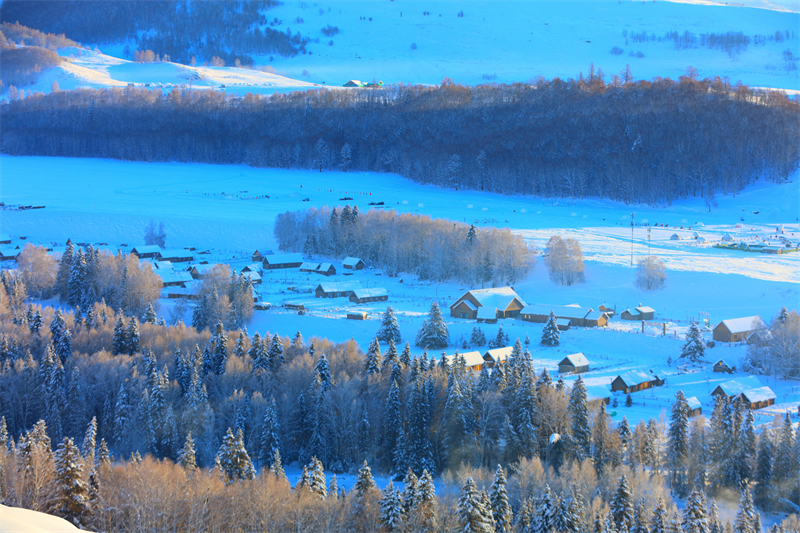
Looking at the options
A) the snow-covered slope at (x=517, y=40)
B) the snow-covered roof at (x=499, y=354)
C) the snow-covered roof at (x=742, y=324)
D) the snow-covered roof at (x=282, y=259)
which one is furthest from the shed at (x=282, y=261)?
the snow-covered slope at (x=517, y=40)

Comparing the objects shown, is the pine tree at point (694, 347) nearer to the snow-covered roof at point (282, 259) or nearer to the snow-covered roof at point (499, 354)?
the snow-covered roof at point (499, 354)

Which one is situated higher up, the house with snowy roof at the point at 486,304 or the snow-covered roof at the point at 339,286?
the snow-covered roof at the point at 339,286

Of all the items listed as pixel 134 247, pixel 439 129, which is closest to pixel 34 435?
pixel 134 247

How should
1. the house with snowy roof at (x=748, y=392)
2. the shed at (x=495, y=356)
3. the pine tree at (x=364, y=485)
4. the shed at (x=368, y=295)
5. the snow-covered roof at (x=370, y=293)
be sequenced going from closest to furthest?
the pine tree at (x=364, y=485) → the house with snowy roof at (x=748, y=392) → the shed at (x=495, y=356) → the shed at (x=368, y=295) → the snow-covered roof at (x=370, y=293)

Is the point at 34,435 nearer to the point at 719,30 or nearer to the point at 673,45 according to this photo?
the point at 673,45

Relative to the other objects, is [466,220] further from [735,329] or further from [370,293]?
[735,329]

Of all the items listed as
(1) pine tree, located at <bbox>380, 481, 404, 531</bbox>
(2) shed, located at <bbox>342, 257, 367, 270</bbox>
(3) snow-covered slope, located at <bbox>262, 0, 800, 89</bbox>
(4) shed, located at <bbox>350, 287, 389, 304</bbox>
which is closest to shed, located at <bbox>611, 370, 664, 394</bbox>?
(1) pine tree, located at <bbox>380, 481, 404, 531</bbox>

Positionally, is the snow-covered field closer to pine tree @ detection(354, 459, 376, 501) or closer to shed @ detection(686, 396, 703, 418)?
shed @ detection(686, 396, 703, 418)
